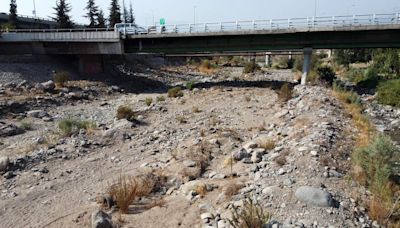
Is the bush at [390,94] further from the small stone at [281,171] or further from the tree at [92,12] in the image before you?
the tree at [92,12]

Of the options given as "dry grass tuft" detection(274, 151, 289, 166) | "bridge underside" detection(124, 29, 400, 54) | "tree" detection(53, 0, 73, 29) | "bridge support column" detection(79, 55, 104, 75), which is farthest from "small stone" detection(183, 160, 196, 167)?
"tree" detection(53, 0, 73, 29)

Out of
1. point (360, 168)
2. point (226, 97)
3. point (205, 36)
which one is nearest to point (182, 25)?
point (205, 36)

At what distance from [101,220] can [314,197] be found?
5.35 metres

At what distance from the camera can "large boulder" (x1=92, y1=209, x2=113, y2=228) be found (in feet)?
32.7

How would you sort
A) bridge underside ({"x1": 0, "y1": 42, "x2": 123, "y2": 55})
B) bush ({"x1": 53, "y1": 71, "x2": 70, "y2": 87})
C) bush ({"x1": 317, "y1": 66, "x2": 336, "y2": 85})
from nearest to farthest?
bush ({"x1": 53, "y1": 71, "x2": 70, "y2": 87})
bush ({"x1": 317, "y1": 66, "x2": 336, "y2": 85})
bridge underside ({"x1": 0, "y1": 42, "x2": 123, "y2": 55})

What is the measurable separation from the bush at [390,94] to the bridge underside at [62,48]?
2491cm

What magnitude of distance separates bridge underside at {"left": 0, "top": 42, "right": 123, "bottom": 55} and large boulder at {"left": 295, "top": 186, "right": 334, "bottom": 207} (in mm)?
33678

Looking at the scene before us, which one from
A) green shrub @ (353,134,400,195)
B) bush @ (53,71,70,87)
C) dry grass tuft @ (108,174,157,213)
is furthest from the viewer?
bush @ (53,71,70,87)

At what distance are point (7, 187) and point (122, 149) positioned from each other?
18.8ft

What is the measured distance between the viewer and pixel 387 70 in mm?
45094

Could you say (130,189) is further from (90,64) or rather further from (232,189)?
(90,64)

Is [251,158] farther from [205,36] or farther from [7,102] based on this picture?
[205,36]

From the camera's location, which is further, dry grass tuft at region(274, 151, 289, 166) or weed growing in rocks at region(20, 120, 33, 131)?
weed growing in rocks at region(20, 120, 33, 131)

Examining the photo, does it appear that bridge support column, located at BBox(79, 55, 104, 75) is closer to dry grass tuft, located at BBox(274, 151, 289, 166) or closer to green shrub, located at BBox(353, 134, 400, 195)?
dry grass tuft, located at BBox(274, 151, 289, 166)
